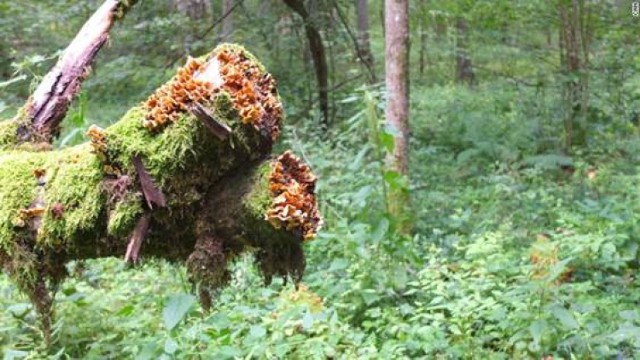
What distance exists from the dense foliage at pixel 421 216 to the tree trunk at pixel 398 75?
0.25 m

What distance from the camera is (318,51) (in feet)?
31.6

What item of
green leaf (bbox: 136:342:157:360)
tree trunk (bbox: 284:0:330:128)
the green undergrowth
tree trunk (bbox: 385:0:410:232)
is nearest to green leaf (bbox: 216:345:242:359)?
the green undergrowth

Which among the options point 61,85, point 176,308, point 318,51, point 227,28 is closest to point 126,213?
point 176,308

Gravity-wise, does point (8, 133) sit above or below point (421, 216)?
above

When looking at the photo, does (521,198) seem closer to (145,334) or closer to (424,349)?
(424,349)

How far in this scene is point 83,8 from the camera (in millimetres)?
Result: 9688

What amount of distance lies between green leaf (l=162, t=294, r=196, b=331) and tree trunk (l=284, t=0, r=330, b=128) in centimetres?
677

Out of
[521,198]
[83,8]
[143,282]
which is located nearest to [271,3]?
[83,8]

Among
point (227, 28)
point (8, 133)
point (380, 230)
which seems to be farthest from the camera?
point (227, 28)

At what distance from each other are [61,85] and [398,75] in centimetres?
393

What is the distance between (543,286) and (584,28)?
6.63 metres

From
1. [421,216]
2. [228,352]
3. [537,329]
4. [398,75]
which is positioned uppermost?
[398,75]

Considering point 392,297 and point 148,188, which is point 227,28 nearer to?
point 392,297

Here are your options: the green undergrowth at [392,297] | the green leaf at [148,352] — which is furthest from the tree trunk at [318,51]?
the green leaf at [148,352]
